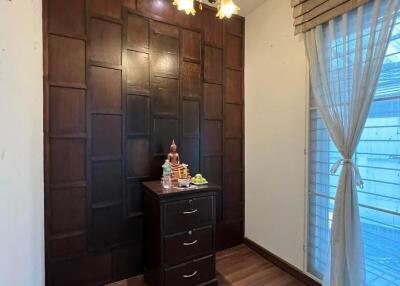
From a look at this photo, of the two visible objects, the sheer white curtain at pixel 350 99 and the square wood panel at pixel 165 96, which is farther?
the square wood panel at pixel 165 96

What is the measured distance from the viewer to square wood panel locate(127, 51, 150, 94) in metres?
2.10

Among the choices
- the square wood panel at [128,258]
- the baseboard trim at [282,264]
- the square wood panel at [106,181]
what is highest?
the square wood panel at [106,181]

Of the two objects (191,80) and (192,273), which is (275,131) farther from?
(192,273)

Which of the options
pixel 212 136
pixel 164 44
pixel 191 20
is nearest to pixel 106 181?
pixel 212 136

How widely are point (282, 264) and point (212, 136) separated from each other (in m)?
1.50

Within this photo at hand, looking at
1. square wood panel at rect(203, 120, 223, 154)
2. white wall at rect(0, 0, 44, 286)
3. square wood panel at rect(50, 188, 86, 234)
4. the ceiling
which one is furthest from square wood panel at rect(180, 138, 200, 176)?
the ceiling

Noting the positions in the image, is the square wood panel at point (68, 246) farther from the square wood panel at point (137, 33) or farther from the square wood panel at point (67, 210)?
the square wood panel at point (137, 33)

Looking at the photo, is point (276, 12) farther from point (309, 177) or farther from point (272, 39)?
point (309, 177)

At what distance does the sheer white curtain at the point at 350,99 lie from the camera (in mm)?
1467

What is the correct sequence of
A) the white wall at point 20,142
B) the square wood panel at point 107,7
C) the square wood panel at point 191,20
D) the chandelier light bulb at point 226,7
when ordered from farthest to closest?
the square wood panel at point 191,20 → the square wood panel at point 107,7 → the chandelier light bulb at point 226,7 → the white wall at point 20,142

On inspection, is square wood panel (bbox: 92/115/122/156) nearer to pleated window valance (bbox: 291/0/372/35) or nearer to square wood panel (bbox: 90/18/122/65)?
square wood panel (bbox: 90/18/122/65)

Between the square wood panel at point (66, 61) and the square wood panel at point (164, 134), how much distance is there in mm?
754

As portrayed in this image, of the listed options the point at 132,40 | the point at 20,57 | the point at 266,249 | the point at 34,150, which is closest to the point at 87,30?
the point at 132,40

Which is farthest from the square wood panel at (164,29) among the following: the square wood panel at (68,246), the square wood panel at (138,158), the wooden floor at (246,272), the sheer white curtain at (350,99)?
the wooden floor at (246,272)
